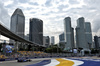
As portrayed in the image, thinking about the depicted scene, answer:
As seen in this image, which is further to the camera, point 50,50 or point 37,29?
point 37,29

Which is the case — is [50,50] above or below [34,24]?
below

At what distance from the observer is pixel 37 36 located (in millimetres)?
193250

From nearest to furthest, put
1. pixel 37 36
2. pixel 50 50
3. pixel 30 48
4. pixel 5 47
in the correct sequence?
pixel 5 47, pixel 50 50, pixel 30 48, pixel 37 36

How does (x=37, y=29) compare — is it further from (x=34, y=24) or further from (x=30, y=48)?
(x=30, y=48)

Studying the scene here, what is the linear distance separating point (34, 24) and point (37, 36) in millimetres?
24082

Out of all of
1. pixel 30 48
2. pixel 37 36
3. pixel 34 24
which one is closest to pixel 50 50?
pixel 30 48

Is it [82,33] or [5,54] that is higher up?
[82,33]

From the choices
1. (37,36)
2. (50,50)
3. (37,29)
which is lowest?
(50,50)

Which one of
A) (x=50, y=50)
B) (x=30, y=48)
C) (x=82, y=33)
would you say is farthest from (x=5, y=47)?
(x=82, y=33)

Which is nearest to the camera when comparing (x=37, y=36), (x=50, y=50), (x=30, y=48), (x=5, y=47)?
(x=5, y=47)

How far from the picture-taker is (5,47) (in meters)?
48.0

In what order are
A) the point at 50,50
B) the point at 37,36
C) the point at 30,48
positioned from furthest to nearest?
the point at 37,36, the point at 30,48, the point at 50,50

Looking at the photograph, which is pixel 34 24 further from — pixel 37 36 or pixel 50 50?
pixel 50 50

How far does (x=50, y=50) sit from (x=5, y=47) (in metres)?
65.9
